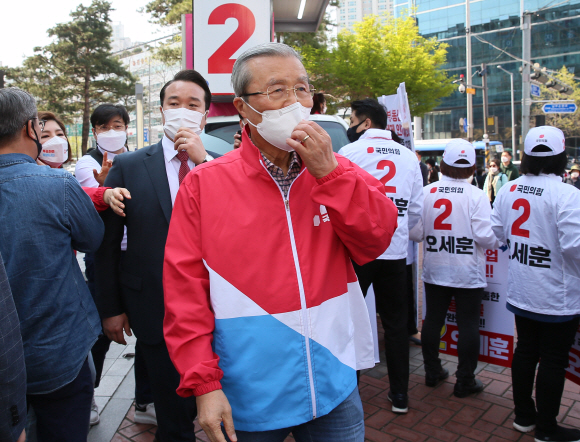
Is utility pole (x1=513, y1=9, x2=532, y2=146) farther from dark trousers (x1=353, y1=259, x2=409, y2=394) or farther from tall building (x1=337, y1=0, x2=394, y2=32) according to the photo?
tall building (x1=337, y1=0, x2=394, y2=32)

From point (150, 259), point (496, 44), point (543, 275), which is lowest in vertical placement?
point (543, 275)

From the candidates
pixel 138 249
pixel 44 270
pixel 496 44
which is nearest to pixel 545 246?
pixel 138 249

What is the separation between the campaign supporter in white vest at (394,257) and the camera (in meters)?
3.57

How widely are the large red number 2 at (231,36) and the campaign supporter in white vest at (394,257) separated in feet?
8.27

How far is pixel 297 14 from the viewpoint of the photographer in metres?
8.08

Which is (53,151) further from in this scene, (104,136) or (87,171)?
(104,136)

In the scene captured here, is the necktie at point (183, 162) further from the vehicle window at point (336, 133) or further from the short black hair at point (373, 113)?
the vehicle window at point (336, 133)

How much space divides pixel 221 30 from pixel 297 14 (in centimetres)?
285

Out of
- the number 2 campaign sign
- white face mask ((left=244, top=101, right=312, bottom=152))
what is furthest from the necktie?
the number 2 campaign sign

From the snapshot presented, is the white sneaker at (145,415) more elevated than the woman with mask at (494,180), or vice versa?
the woman with mask at (494,180)

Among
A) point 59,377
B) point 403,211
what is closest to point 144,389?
point 59,377

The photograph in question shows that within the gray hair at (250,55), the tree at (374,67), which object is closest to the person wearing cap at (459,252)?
the gray hair at (250,55)

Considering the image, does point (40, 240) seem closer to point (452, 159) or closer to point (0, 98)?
point (0, 98)

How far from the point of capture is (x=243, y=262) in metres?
1.62
